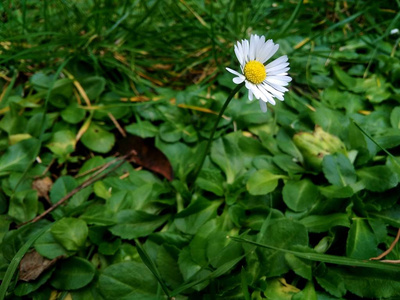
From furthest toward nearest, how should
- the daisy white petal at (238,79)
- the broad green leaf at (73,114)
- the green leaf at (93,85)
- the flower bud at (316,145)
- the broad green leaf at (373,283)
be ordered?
1. the green leaf at (93,85)
2. the broad green leaf at (73,114)
3. the flower bud at (316,145)
4. the broad green leaf at (373,283)
5. the daisy white petal at (238,79)

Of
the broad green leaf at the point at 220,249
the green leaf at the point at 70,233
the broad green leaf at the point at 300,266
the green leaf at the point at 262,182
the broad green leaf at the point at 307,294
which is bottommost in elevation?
the green leaf at the point at 70,233

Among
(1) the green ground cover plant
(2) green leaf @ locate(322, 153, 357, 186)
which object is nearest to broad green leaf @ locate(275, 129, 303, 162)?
(1) the green ground cover plant

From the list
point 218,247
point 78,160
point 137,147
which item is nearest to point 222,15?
point 137,147

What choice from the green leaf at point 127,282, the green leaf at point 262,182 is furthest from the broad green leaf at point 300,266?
the green leaf at point 127,282

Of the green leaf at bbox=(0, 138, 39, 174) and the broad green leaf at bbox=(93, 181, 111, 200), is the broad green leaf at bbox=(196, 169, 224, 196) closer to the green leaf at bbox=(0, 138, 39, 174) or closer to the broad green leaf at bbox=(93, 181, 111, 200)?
the broad green leaf at bbox=(93, 181, 111, 200)

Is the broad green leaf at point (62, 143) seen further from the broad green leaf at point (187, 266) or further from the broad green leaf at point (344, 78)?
the broad green leaf at point (344, 78)

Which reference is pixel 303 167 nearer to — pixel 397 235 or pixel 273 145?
pixel 273 145
